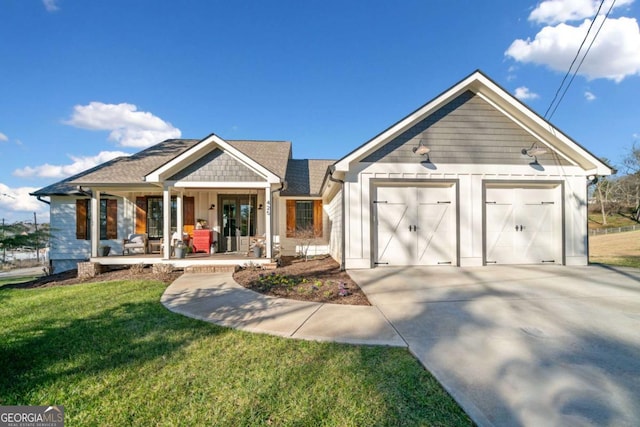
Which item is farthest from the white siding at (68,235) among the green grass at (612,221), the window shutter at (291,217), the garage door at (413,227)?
the green grass at (612,221)

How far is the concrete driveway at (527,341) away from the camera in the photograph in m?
Answer: 2.27

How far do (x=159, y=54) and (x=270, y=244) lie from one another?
35.0ft

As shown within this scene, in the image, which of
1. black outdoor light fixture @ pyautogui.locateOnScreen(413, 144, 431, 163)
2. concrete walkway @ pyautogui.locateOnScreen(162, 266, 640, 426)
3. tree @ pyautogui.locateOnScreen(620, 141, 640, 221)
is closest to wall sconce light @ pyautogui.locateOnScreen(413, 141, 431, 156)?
black outdoor light fixture @ pyautogui.locateOnScreen(413, 144, 431, 163)

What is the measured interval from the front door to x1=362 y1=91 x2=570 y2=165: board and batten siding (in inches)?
236

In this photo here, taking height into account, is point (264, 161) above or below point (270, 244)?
above

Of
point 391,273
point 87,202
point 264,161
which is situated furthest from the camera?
point 264,161

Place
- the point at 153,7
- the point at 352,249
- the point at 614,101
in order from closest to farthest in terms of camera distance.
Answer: the point at 352,249 < the point at 153,7 < the point at 614,101

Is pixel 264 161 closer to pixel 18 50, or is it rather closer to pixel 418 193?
pixel 418 193

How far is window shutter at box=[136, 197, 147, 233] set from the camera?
1159 centimetres

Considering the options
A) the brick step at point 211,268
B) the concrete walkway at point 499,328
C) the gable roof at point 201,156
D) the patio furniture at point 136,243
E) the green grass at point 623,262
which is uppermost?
the gable roof at point 201,156

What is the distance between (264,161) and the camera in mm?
13461

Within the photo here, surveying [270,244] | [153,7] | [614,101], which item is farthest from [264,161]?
[614,101]

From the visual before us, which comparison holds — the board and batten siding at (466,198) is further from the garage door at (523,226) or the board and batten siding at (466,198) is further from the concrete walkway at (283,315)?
the concrete walkway at (283,315)

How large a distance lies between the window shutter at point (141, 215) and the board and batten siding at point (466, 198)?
899cm
